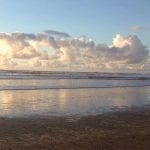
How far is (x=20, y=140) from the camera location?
1210 cm

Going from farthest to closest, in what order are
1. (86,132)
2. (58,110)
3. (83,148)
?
(58,110)
(86,132)
(83,148)

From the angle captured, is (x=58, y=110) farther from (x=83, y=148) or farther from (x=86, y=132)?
(x=83, y=148)

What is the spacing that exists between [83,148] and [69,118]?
6120 millimetres

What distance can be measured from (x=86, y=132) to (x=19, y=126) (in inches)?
110

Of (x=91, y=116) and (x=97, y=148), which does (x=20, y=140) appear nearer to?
(x=97, y=148)

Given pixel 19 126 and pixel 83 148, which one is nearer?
pixel 83 148

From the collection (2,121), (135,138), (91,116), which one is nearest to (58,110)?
(91,116)

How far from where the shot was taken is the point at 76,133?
13742mm

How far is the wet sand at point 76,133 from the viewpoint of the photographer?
1167cm

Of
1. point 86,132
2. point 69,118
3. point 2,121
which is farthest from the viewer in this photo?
point 69,118

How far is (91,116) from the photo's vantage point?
18500 mm

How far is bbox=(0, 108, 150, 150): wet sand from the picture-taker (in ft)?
38.3

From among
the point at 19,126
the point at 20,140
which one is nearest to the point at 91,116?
Answer: the point at 19,126

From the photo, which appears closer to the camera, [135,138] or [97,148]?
[97,148]
